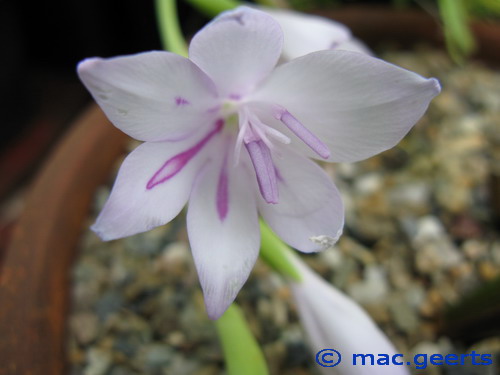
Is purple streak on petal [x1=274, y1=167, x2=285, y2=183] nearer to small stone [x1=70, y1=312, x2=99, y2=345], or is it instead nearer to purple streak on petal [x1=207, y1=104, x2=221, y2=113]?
purple streak on petal [x1=207, y1=104, x2=221, y2=113]

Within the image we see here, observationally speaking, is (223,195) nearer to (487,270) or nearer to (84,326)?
(84,326)

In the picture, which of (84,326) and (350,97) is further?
(84,326)

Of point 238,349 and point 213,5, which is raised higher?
point 213,5

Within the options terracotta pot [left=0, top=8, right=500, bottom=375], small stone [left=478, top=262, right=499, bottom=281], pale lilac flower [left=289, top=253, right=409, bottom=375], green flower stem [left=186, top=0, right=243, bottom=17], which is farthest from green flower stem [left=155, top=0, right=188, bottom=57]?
small stone [left=478, top=262, right=499, bottom=281]

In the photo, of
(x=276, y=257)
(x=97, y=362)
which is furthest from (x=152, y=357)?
(x=276, y=257)

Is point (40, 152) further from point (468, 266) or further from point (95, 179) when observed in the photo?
point (468, 266)

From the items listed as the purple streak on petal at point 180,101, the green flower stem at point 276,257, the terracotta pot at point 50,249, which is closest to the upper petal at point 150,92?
the purple streak on petal at point 180,101

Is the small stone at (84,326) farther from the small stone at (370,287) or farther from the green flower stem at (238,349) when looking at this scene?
the small stone at (370,287)
